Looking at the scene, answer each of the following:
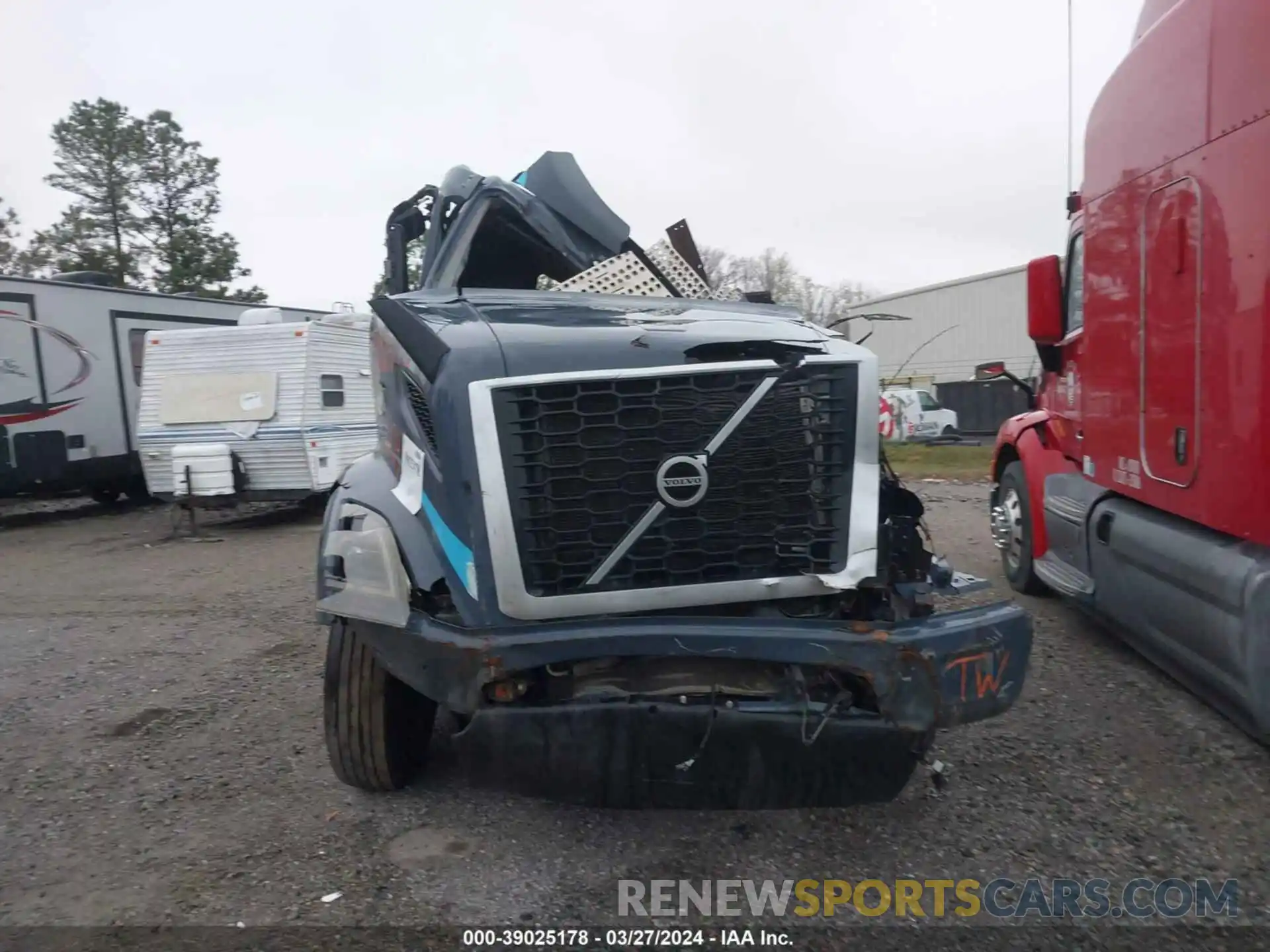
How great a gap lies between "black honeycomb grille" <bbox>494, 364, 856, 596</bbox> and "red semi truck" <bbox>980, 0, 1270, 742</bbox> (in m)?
1.81

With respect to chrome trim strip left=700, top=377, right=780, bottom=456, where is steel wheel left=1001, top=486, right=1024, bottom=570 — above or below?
below

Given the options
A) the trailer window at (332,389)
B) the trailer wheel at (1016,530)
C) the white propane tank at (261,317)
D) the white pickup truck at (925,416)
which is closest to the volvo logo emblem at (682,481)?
the trailer wheel at (1016,530)

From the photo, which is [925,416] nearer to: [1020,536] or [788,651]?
[1020,536]

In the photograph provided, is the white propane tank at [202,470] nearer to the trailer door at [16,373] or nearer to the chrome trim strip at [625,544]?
the trailer door at [16,373]

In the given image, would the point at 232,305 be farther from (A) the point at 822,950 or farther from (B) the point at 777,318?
(A) the point at 822,950

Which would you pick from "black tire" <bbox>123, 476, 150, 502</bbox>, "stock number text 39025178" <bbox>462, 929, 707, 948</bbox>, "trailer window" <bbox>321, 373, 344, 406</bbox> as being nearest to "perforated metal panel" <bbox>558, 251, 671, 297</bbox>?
"stock number text 39025178" <bbox>462, 929, 707, 948</bbox>

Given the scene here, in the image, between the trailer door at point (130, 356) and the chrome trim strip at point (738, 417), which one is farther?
the trailer door at point (130, 356)

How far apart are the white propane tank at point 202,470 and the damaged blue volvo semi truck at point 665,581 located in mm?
9200

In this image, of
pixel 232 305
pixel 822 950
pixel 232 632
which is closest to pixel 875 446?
pixel 822 950

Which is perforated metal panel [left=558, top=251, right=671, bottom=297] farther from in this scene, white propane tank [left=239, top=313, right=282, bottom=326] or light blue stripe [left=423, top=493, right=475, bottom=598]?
white propane tank [left=239, top=313, right=282, bottom=326]

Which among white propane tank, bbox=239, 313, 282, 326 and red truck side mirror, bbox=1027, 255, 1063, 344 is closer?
red truck side mirror, bbox=1027, 255, 1063, 344

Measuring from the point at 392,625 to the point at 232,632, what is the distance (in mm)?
4240

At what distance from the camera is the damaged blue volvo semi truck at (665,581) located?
9.15ft

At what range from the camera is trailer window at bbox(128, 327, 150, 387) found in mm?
14242
